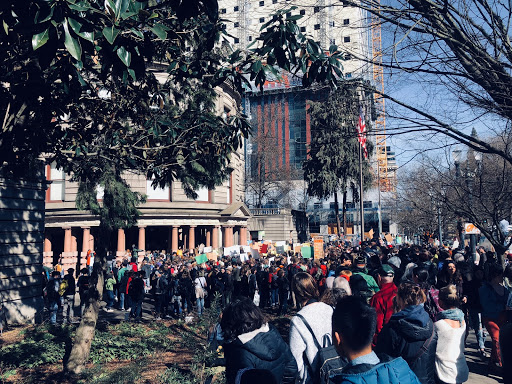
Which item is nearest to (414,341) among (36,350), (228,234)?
(36,350)

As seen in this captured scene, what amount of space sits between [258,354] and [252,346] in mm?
82

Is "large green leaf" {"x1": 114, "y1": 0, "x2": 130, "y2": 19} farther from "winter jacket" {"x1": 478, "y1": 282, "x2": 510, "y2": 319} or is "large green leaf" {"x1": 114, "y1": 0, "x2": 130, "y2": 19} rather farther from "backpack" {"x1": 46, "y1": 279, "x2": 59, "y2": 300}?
"backpack" {"x1": 46, "y1": 279, "x2": 59, "y2": 300}

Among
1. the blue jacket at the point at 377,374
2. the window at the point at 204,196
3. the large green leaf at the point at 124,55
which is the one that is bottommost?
the blue jacket at the point at 377,374

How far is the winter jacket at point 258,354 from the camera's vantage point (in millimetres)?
3553

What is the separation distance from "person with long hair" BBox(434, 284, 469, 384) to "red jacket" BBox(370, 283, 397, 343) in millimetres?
818

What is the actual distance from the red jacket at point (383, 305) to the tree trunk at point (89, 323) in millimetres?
5987

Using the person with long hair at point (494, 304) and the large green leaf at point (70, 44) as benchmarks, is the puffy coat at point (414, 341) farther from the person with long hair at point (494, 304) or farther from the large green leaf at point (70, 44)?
the person with long hair at point (494, 304)

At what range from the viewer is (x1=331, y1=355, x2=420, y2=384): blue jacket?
2.37m

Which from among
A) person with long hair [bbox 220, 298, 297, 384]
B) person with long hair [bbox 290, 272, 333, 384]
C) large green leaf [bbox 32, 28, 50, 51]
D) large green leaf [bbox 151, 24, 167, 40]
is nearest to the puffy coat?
person with long hair [bbox 290, 272, 333, 384]

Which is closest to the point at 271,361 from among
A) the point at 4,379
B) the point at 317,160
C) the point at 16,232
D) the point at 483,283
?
the point at 483,283

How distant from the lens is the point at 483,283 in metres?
7.78

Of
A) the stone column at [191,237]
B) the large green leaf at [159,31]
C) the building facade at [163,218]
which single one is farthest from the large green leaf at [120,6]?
the stone column at [191,237]

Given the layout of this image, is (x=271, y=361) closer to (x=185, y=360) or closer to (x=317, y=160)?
(x=185, y=360)

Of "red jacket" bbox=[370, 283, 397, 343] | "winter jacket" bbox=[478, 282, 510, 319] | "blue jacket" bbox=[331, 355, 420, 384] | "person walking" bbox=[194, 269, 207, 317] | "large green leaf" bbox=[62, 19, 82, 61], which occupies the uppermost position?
"large green leaf" bbox=[62, 19, 82, 61]
